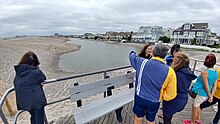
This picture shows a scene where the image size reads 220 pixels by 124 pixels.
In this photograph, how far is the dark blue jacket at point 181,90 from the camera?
277 centimetres

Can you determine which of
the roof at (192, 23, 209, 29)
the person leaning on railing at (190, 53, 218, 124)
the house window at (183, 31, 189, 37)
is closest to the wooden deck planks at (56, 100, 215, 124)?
the person leaning on railing at (190, 53, 218, 124)

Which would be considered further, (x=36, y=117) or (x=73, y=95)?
(x=73, y=95)

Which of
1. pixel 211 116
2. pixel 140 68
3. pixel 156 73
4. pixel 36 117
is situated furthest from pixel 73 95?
pixel 211 116

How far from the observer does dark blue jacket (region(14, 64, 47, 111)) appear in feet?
8.02

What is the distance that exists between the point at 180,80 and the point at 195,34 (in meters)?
72.1

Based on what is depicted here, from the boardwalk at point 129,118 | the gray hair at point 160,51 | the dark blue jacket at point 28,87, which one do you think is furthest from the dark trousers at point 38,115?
the gray hair at point 160,51

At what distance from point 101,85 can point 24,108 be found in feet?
4.51

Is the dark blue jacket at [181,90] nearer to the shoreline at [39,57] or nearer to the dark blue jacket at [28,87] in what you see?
the dark blue jacket at [28,87]

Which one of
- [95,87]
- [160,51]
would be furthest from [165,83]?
[95,87]

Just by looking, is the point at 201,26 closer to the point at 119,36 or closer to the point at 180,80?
the point at 119,36

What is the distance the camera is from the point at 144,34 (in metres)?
114

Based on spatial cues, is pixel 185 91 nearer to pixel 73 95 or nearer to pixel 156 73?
pixel 156 73

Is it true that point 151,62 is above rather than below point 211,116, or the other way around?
above

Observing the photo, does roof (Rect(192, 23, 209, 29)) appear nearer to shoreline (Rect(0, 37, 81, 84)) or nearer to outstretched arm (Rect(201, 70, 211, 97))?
shoreline (Rect(0, 37, 81, 84))
